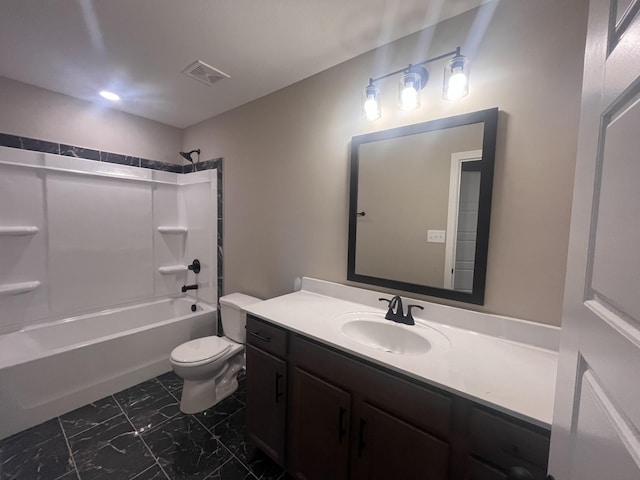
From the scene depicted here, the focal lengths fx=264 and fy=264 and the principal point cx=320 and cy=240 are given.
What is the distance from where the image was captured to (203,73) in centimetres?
189

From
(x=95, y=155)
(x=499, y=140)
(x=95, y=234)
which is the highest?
(x=95, y=155)

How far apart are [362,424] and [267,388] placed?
60 centimetres

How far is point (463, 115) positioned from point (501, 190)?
0.42 metres

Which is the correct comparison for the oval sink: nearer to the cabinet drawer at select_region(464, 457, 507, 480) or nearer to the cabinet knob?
the cabinet drawer at select_region(464, 457, 507, 480)

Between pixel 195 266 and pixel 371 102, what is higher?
pixel 371 102

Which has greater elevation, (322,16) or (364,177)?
(322,16)

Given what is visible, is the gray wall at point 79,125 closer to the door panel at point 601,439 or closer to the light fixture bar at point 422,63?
the light fixture bar at point 422,63

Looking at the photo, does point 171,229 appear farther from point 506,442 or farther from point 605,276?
point 605,276

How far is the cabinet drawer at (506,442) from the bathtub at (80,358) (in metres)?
2.49

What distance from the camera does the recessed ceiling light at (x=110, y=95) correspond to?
87.6 inches

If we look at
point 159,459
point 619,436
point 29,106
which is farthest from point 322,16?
point 159,459

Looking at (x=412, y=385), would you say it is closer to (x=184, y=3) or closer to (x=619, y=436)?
(x=619, y=436)

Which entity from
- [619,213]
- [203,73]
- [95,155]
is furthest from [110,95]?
[619,213]

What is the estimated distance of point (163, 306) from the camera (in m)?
2.94
